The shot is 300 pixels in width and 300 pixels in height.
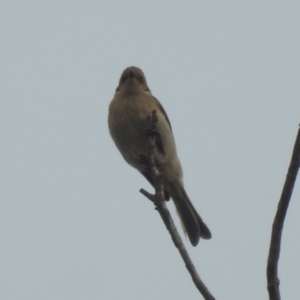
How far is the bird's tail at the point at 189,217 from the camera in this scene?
6320 millimetres

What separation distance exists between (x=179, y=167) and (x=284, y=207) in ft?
12.5

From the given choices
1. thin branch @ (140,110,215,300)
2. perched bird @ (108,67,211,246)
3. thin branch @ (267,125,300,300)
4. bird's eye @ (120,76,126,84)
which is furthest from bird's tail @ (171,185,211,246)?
thin branch @ (267,125,300,300)

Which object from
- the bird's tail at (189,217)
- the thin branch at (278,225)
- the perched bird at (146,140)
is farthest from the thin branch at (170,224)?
the bird's tail at (189,217)

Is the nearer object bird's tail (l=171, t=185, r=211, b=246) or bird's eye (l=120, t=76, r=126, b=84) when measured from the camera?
bird's tail (l=171, t=185, r=211, b=246)

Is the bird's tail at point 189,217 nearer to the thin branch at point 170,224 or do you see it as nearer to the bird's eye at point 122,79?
the bird's eye at point 122,79

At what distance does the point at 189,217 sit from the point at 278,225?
3.83 metres

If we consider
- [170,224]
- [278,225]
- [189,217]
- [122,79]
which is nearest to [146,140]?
[189,217]

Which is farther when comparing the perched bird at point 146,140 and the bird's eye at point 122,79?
the bird's eye at point 122,79

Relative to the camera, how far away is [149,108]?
649 centimetres

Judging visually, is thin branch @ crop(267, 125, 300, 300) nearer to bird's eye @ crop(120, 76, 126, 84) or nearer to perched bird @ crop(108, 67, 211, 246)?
perched bird @ crop(108, 67, 211, 246)

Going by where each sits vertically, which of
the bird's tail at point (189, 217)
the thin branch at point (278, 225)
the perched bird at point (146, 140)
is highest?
the perched bird at point (146, 140)

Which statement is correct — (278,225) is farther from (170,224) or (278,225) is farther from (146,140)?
(146,140)

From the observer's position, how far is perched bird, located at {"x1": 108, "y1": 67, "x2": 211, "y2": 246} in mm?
6223

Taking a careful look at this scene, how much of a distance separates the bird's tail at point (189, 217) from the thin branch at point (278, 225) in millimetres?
3453
